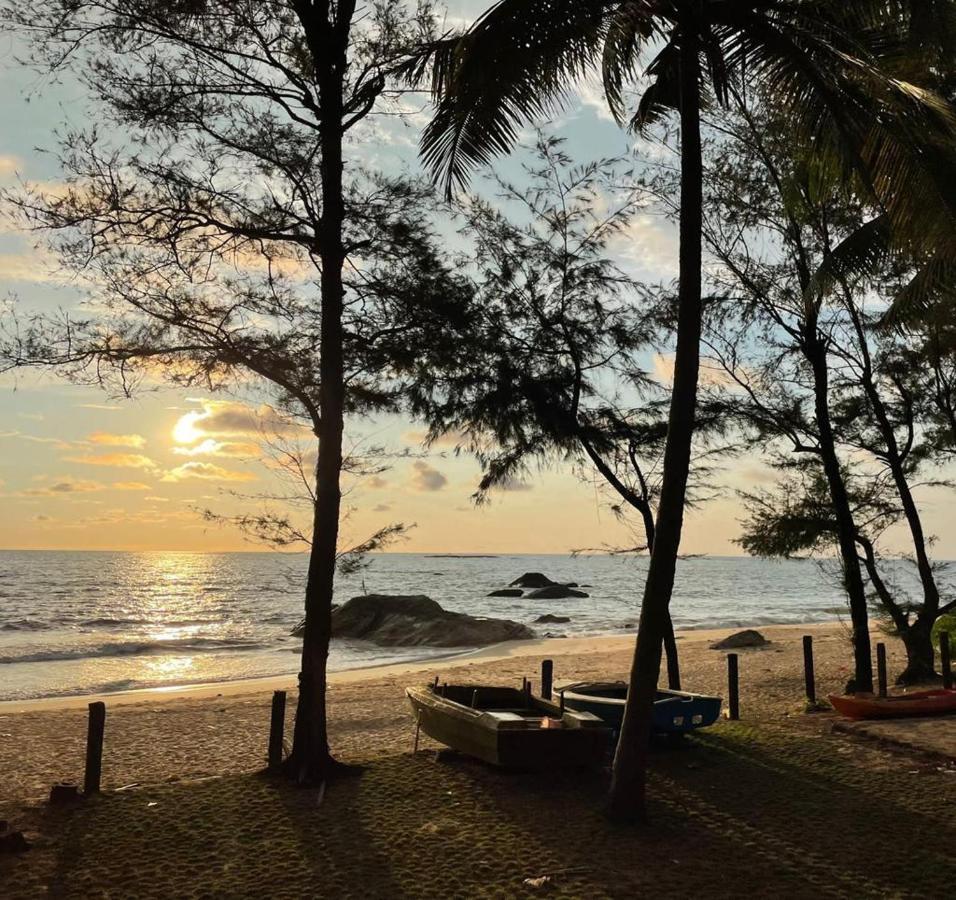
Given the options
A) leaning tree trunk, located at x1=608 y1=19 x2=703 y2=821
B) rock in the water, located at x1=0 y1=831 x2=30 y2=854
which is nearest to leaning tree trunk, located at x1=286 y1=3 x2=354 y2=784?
rock in the water, located at x1=0 y1=831 x2=30 y2=854

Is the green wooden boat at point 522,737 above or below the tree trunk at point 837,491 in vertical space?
below

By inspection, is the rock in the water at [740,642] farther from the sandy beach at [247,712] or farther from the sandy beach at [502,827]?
the sandy beach at [502,827]

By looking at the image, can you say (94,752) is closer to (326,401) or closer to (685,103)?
(326,401)

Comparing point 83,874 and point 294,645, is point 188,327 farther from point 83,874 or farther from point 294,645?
point 294,645

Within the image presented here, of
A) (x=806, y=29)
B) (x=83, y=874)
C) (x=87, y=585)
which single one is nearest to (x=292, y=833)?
(x=83, y=874)

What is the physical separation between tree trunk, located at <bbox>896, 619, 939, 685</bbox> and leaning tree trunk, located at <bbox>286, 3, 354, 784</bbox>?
1378cm

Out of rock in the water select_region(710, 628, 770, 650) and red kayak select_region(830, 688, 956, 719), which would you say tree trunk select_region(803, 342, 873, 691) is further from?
rock in the water select_region(710, 628, 770, 650)

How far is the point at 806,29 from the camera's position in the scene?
337 inches

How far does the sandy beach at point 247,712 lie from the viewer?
→ 12.9m

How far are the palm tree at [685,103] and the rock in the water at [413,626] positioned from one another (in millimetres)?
29110

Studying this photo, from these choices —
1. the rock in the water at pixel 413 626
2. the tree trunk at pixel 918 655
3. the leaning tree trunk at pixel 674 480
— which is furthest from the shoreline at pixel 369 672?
the leaning tree trunk at pixel 674 480

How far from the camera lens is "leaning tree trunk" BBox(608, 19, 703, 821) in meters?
8.28

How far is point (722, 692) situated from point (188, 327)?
15.2 meters

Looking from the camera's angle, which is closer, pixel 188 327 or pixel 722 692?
pixel 188 327
